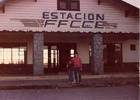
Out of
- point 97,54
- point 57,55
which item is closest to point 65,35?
point 97,54

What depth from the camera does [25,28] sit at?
31.4 metres

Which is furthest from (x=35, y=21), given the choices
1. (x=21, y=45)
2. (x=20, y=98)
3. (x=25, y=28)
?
(x=20, y=98)

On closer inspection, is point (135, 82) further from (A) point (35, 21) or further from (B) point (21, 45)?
(B) point (21, 45)

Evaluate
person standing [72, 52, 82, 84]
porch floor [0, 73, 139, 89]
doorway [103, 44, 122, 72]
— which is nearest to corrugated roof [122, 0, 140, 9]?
porch floor [0, 73, 139, 89]

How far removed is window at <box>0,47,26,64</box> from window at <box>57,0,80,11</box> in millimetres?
4740

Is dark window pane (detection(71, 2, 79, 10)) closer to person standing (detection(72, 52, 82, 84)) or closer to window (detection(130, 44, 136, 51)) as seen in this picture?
window (detection(130, 44, 136, 51))

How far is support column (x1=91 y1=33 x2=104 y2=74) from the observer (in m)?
33.2

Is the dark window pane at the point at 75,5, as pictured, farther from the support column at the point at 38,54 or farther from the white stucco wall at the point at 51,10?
the support column at the point at 38,54

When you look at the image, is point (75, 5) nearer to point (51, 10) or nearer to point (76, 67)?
point (51, 10)

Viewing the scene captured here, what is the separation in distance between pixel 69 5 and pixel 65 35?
7.41 feet

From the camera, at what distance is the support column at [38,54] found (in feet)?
104

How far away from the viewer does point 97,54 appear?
33312 mm

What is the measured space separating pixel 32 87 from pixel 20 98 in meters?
6.23

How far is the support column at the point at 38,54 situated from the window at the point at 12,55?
3669 millimetres
